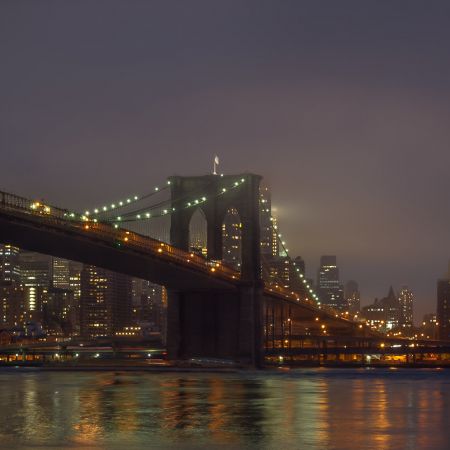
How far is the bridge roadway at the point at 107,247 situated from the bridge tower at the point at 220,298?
5.90ft

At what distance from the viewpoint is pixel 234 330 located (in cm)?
9681

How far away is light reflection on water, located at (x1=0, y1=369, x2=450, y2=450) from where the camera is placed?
89.4ft

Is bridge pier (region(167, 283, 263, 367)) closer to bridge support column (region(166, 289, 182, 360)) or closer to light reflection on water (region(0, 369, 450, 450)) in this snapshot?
bridge support column (region(166, 289, 182, 360))

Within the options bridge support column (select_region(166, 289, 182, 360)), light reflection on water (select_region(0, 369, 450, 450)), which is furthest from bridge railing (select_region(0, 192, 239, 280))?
light reflection on water (select_region(0, 369, 450, 450))

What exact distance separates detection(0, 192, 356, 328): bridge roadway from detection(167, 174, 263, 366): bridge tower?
180cm

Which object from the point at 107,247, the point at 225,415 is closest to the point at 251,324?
the point at 107,247

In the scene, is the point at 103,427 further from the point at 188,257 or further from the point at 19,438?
the point at 188,257

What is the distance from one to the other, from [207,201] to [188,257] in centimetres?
1673

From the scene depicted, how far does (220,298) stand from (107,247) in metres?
20.9

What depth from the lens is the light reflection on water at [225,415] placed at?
89.4 ft

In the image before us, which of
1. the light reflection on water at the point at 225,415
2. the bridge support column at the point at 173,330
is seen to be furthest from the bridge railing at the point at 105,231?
the light reflection on water at the point at 225,415

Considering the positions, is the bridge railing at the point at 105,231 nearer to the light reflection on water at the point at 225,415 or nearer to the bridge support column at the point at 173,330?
the bridge support column at the point at 173,330

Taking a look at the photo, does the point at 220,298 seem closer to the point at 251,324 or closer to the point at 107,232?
the point at 251,324

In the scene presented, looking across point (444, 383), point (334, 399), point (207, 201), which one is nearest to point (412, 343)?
point (207, 201)
